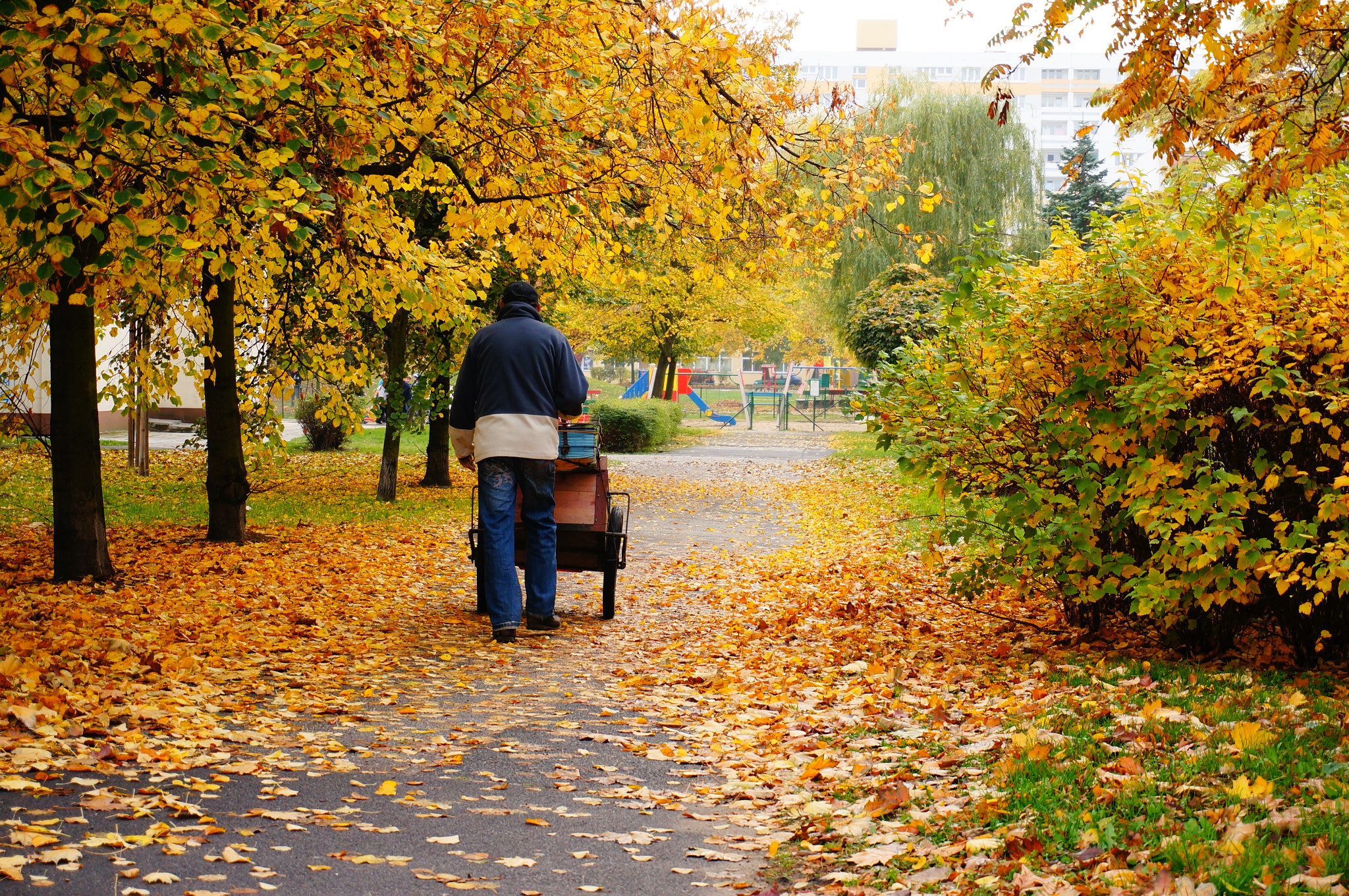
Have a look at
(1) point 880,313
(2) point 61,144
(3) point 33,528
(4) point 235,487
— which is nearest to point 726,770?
(2) point 61,144

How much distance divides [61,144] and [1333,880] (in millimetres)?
5280

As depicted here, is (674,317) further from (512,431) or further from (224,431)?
(512,431)

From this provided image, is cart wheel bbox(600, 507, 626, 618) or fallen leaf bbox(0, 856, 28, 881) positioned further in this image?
cart wheel bbox(600, 507, 626, 618)

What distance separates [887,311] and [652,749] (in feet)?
62.2

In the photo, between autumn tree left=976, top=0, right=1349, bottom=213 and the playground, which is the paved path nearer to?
autumn tree left=976, top=0, right=1349, bottom=213

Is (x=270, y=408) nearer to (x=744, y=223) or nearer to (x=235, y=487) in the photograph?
(x=235, y=487)

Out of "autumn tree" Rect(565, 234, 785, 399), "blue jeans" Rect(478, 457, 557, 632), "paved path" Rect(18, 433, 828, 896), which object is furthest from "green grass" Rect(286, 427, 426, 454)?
"paved path" Rect(18, 433, 828, 896)

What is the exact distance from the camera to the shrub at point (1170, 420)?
4930 mm

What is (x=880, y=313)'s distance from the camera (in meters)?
23.4

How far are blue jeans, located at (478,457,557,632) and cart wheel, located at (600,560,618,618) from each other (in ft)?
1.85

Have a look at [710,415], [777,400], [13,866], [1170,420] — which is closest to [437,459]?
[1170,420]

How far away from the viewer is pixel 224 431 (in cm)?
1055

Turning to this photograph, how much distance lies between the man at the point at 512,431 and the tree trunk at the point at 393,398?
24.9ft

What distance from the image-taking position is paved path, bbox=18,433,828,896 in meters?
3.38
